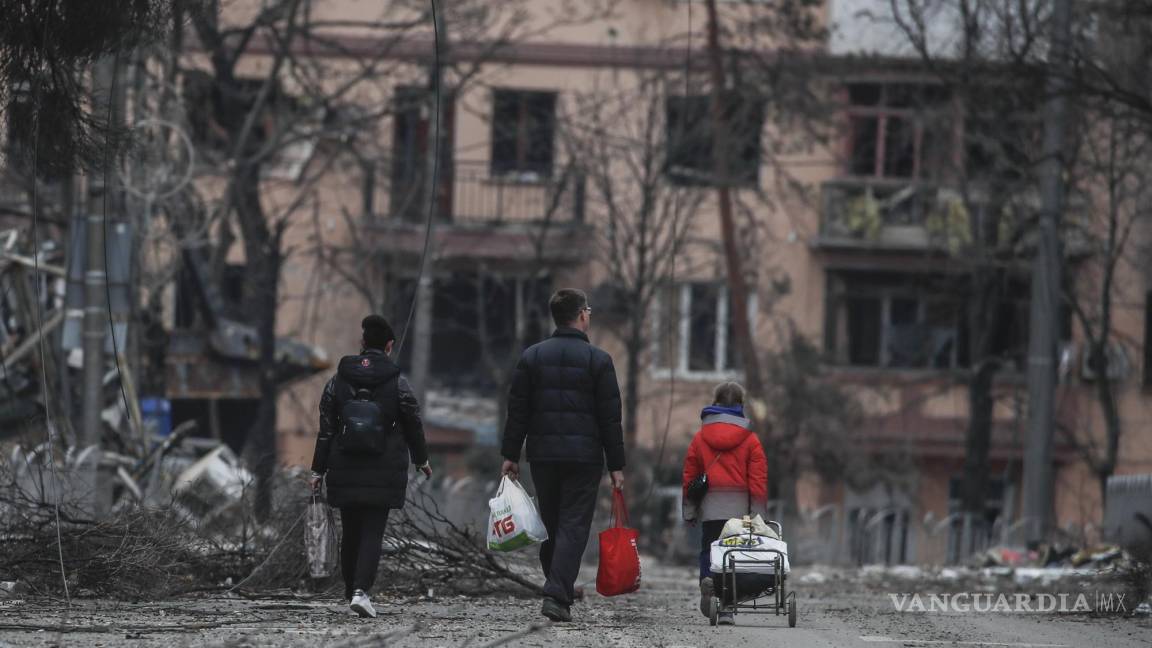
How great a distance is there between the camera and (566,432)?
34.5ft

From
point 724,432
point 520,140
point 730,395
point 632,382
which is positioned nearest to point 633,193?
point 520,140

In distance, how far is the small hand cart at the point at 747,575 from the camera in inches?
417

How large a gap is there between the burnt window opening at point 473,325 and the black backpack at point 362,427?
24377mm

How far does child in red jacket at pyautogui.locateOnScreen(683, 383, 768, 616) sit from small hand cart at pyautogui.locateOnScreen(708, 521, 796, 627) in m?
0.38

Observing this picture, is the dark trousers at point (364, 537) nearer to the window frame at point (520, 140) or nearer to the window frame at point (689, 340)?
the window frame at point (520, 140)

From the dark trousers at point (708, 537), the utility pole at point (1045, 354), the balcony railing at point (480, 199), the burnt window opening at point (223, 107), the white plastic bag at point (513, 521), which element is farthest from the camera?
the balcony railing at point (480, 199)

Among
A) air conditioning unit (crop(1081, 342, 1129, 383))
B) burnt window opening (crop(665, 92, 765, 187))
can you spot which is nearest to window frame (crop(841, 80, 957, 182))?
burnt window opening (crop(665, 92, 765, 187))

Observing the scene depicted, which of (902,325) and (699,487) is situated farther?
(902,325)

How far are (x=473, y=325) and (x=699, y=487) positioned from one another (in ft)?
84.2

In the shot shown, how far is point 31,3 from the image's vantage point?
10508 mm

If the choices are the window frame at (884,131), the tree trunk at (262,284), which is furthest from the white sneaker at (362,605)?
the window frame at (884,131)

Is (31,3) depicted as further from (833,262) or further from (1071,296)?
(833,262)

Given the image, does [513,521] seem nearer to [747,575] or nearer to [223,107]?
[747,575]

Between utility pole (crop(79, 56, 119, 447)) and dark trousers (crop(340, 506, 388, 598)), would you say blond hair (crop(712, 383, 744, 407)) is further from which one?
utility pole (crop(79, 56, 119, 447))
